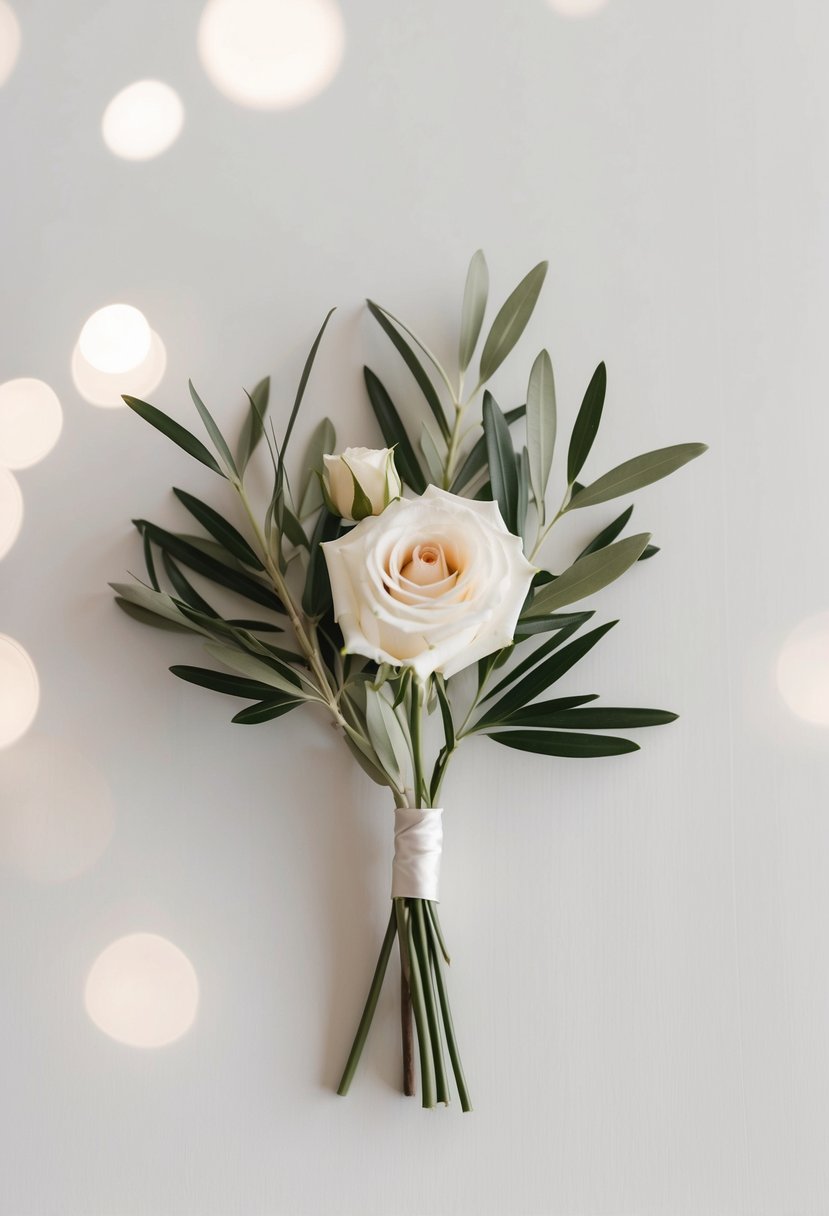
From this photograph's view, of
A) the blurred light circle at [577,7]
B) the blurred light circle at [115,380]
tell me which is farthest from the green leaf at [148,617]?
the blurred light circle at [577,7]

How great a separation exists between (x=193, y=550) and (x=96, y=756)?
22 centimetres

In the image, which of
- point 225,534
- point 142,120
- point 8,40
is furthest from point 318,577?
point 8,40

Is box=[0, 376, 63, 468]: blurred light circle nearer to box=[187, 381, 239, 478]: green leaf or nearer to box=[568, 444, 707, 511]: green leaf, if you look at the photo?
box=[187, 381, 239, 478]: green leaf

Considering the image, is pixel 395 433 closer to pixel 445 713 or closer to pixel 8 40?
pixel 445 713

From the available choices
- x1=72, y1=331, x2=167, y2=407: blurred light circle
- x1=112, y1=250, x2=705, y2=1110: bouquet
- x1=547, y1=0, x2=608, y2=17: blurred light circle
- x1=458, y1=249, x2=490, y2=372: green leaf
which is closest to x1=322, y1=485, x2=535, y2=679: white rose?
x1=112, y1=250, x2=705, y2=1110: bouquet

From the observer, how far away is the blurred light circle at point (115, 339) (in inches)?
35.9

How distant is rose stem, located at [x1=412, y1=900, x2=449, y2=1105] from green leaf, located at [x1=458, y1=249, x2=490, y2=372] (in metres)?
0.54

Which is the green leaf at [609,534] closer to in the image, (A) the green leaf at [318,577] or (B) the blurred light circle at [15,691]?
(A) the green leaf at [318,577]

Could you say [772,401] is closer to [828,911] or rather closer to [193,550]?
Result: [828,911]

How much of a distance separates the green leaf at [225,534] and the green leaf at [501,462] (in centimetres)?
24

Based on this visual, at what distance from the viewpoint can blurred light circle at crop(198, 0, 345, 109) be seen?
96 cm

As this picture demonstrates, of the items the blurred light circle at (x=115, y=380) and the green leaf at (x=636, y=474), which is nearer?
the green leaf at (x=636, y=474)

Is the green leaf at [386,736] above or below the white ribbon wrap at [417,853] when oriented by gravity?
above

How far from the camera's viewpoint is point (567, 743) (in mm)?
813
